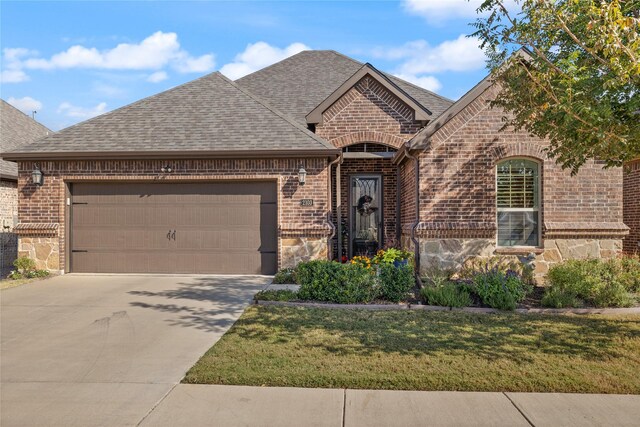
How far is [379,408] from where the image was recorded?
4.33m

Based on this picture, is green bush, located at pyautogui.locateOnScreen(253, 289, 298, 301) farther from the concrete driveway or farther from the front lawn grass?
the front lawn grass

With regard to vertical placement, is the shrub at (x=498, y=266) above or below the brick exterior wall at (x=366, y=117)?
below

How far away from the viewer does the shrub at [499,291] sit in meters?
8.25

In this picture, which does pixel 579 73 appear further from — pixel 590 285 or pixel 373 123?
pixel 373 123

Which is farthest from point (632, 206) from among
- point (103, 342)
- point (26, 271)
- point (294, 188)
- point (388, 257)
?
point (26, 271)

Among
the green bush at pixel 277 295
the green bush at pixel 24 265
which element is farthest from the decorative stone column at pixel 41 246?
the green bush at pixel 277 295

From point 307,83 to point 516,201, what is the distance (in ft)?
31.9

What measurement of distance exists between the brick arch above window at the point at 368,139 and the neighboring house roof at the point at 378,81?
34.0 inches

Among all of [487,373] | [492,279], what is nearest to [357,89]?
[492,279]

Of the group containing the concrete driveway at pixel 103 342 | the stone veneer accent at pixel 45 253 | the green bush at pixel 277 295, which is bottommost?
the concrete driveway at pixel 103 342

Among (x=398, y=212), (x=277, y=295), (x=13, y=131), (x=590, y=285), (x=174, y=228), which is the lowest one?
(x=277, y=295)

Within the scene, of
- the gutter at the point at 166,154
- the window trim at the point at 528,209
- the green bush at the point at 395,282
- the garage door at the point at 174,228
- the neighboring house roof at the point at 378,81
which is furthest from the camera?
the neighboring house roof at the point at 378,81

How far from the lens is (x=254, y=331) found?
6.86 meters

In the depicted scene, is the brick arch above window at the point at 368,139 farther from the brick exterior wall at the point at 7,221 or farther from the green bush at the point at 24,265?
the brick exterior wall at the point at 7,221
